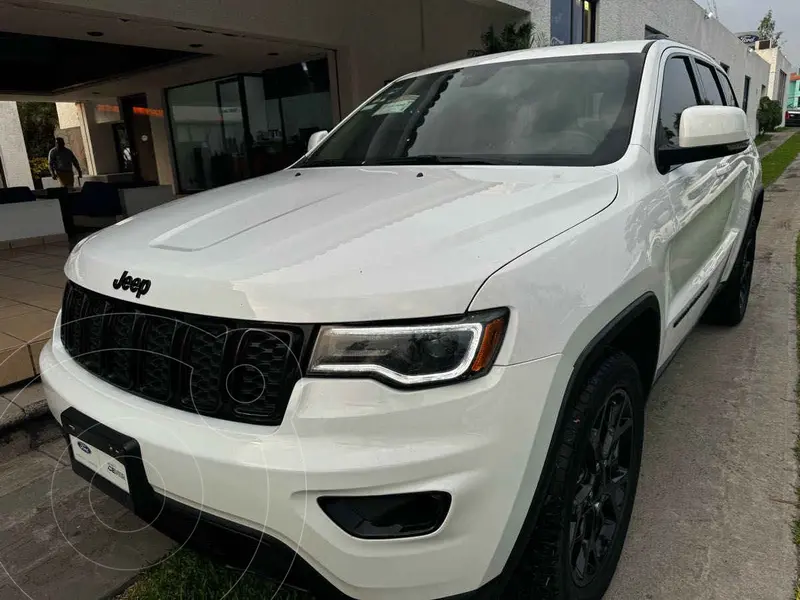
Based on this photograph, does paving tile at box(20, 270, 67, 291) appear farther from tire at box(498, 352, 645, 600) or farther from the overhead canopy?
the overhead canopy

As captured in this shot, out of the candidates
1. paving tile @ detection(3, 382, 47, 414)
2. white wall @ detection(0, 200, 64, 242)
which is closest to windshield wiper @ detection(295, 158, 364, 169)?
paving tile @ detection(3, 382, 47, 414)

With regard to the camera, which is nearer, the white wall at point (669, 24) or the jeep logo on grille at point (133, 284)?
the jeep logo on grille at point (133, 284)

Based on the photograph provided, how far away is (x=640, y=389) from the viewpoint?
84.6 inches

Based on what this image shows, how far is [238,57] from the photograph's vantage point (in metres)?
11.5

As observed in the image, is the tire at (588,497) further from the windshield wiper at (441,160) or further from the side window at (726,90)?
the side window at (726,90)

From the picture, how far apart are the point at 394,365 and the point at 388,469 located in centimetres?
23

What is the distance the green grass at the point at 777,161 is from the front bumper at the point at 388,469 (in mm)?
14503

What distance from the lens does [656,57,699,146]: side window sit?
104 inches

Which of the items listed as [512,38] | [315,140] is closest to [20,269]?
[315,140]

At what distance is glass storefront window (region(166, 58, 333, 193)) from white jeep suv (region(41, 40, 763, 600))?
400 inches

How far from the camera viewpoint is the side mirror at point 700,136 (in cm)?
236

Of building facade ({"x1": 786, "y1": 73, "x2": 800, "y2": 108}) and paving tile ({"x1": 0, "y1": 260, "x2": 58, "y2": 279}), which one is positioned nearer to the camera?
paving tile ({"x1": 0, "y1": 260, "x2": 58, "y2": 279})

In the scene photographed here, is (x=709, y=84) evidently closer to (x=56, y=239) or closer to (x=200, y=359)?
(x=200, y=359)

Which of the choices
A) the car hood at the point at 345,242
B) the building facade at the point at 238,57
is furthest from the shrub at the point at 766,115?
the car hood at the point at 345,242
